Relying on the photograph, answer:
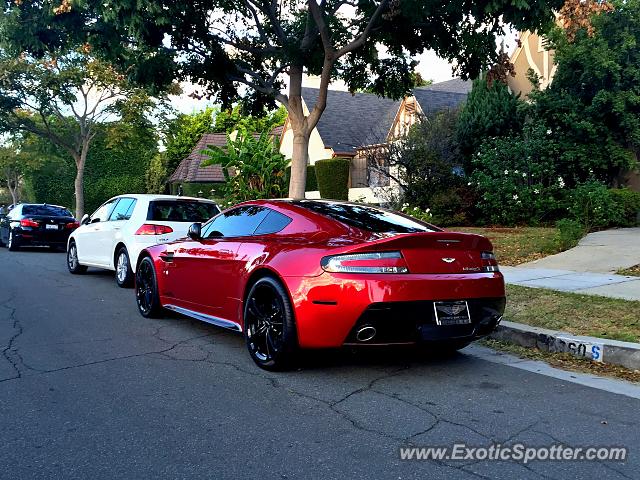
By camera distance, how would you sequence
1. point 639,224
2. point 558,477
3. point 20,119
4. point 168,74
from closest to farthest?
point 558,477, point 168,74, point 639,224, point 20,119

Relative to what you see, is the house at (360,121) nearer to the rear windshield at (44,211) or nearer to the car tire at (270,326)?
the rear windshield at (44,211)

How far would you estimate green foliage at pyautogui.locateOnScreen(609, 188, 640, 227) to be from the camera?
15.2 metres

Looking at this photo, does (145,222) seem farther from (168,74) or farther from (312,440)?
(312,440)

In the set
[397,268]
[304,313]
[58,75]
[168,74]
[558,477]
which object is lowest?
[558,477]

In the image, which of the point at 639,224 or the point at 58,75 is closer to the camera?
the point at 639,224

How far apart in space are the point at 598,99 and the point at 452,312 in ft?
42.5

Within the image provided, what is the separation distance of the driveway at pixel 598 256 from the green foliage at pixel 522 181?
2.99 metres

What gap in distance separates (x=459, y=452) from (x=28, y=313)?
6.35 m

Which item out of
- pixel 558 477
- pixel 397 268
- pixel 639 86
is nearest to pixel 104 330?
pixel 397 268

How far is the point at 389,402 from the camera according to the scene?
4.50 m

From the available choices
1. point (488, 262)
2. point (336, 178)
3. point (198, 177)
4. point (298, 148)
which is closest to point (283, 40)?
point (298, 148)

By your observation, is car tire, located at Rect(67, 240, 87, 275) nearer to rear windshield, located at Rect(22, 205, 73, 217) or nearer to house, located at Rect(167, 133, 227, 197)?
rear windshield, located at Rect(22, 205, 73, 217)

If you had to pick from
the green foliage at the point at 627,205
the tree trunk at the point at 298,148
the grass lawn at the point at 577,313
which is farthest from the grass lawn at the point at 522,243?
the tree trunk at the point at 298,148

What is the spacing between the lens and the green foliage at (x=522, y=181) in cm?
1638
